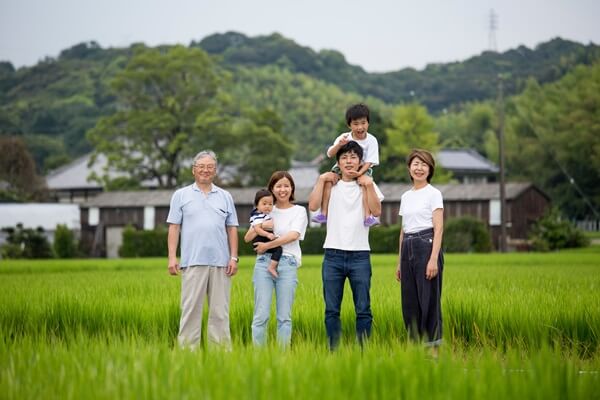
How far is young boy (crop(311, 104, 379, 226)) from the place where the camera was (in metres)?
7.74

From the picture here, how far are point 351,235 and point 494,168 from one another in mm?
75779

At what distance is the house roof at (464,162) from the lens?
8025 centimetres

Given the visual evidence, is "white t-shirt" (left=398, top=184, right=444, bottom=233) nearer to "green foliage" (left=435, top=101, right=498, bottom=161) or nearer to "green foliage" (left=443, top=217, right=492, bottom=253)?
"green foliage" (left=443, top=217, right=492, bottom=253)

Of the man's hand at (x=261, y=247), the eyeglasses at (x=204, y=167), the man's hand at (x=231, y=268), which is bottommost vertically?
the man's hand at (x=231, y=268)

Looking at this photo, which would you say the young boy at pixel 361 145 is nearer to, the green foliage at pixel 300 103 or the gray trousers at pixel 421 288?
the gray trousers at pixel 421 288

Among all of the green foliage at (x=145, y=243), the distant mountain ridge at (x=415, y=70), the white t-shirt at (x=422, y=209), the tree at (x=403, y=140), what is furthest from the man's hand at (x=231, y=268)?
the distant mountain ridge at (x=415, y=70)

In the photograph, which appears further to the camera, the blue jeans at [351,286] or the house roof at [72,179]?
the house roof at [72,179]

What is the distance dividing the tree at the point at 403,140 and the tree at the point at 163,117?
10576 mm

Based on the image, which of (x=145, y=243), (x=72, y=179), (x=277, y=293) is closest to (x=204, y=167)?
(x=277, y=293)

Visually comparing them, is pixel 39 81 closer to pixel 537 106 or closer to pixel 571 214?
pixel 537 106

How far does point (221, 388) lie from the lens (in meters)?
4.59

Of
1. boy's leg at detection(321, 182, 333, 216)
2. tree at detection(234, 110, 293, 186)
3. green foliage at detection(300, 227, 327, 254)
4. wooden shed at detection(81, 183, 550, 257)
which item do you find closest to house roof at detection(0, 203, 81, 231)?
wooden shed at detection(81, 183, 550, 257)

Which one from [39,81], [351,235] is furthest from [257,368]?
[39,81]

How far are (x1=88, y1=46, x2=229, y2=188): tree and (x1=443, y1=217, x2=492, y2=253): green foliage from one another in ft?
59.5
